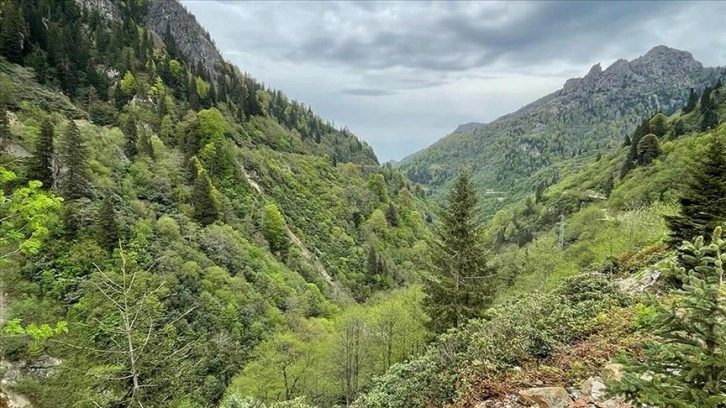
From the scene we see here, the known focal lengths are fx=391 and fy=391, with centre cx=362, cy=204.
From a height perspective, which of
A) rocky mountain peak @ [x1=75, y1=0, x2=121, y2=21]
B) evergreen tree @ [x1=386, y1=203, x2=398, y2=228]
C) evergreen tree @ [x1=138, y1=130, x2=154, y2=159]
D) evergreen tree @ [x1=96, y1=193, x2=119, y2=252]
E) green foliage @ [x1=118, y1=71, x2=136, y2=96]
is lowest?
evergreen tree @ [x1=386, y1=203, x2=398, y2=228]

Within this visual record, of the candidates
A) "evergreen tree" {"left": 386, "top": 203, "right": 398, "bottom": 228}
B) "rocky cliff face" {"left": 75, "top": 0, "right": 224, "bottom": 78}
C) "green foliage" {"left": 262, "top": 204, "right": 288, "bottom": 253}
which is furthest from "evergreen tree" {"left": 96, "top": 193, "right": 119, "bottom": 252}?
"rocky cliff face" {"left": 75, "top": 0, "right": 224, "bottom": 78}

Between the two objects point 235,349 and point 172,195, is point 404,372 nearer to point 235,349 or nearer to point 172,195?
point 235,349

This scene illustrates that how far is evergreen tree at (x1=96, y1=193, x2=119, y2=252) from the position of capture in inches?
1193

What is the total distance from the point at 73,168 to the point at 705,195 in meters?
41.2

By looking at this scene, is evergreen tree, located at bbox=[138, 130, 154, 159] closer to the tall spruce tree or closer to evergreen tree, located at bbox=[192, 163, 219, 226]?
evergreen tree, located at bbox=[192, 163, 219, 226]

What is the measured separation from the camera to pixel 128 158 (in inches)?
1709

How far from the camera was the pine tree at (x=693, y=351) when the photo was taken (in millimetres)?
3678

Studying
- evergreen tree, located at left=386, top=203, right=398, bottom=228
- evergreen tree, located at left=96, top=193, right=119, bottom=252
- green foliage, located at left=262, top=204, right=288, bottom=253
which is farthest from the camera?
evergreen tree, located at left=386, top=203, right=398, bottom=228

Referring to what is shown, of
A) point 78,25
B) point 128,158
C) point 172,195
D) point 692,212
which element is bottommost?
point 692,212

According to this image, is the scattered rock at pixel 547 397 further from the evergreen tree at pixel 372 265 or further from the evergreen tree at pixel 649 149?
the evergreen tree at pixel 649 149

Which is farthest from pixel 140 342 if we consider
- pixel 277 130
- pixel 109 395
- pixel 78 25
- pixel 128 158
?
pixel 277 130

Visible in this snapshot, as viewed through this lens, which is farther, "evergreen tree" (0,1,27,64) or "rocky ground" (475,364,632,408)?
"evergreen tree" (0,1,27,64)

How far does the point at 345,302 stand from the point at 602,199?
56591mm

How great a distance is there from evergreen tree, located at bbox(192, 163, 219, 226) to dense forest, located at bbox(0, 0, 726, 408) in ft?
0.76
